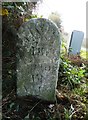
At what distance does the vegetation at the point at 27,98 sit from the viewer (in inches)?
119

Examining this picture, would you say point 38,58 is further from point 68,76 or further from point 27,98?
point 68,76

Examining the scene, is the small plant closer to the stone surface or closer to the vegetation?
the vegetation

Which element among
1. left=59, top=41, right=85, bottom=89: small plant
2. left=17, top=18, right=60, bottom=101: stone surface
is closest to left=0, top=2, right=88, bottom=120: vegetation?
left=59, top=41, right=85, bottom=89: small plant

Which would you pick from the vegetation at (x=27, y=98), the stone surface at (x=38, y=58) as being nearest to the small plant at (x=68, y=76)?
the vegetation at (x=27, y=98)

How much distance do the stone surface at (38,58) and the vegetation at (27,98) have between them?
0.47 feet

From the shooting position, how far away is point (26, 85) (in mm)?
3268

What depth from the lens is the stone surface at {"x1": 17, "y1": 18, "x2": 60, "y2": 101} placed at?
3148 mm

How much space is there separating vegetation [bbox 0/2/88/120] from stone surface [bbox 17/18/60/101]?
143 millimetres

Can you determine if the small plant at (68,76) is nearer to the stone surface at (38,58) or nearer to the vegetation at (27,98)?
the vegetation at (27,98)

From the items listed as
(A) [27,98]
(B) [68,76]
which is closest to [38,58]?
(A) [27,98]

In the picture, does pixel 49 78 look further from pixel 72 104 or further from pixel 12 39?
pixel 12 39

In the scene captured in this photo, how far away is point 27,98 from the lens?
3295mm

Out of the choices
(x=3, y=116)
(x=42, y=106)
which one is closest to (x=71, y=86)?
(x=42, y=106)

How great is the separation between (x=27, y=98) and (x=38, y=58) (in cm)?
54
